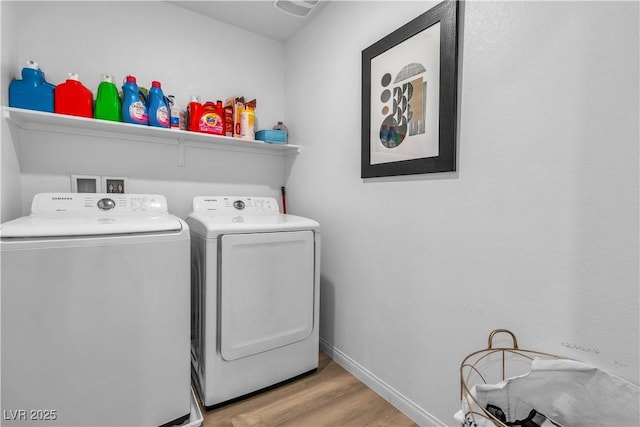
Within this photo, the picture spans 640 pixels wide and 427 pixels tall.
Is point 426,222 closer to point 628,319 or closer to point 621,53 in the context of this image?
point 628,319

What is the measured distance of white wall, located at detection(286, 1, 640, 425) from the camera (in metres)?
0.88

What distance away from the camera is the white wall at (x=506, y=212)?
876 millimetres

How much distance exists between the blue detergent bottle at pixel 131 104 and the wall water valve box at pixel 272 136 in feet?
2.56

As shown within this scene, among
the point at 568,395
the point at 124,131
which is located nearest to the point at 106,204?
the point at 124,131

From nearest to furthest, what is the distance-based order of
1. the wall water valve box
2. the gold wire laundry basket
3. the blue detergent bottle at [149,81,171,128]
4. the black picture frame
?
the gold wire laundry basket → the black picture frame → the blue detergent bottle at [149,81,171,128] → the wall water valve box

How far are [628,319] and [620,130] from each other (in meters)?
0.54

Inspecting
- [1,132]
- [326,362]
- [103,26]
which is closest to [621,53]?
[326,362]

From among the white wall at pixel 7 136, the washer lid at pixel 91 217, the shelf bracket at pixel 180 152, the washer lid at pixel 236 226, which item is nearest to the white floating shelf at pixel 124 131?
the shelf bracket at pixel 180 152

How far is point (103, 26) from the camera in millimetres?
1864

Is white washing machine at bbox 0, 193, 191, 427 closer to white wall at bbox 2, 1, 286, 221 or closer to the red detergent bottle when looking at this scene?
white wall at bbox 2, 1, 286, 221

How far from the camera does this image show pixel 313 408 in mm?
1565

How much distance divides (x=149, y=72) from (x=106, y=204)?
95 cm

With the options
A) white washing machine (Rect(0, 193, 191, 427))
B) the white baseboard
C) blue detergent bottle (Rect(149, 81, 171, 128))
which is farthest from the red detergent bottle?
the white baseboard

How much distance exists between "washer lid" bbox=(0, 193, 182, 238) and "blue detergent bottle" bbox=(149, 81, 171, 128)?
46cm
